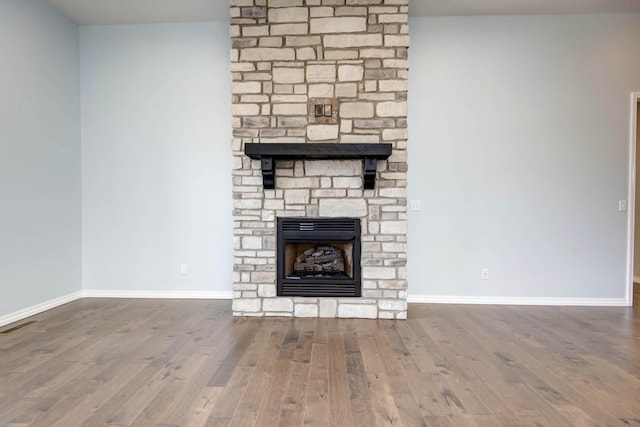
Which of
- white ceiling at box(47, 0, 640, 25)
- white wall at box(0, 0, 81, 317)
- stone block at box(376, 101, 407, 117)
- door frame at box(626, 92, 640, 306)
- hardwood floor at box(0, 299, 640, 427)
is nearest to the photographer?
hardwood floor at box(0, 299, 640, 427)

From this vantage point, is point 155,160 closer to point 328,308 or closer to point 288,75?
point 288,75

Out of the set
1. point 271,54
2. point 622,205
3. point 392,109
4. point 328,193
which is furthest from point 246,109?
point 622,205

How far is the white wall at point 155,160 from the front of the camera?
4.07 m

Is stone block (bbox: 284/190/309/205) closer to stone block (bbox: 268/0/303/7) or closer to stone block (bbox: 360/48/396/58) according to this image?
stone block (bbox: 360/48/396/58)

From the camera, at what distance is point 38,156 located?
3570 mm

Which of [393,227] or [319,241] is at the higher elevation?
[393,227]

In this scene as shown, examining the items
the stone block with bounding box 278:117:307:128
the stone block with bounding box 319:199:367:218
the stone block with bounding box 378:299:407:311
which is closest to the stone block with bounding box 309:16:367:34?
the stone block with bounding box 278:117:307:128

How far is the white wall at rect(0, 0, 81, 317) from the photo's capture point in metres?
3.26

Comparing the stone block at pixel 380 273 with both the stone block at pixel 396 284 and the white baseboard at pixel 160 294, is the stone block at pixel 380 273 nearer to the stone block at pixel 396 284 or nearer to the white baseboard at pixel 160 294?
the stone block at pixel 396 284

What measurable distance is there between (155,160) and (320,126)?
2.04 metres

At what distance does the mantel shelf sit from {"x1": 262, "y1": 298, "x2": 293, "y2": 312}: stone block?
1.23 meters

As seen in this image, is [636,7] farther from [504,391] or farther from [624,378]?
[504,391]

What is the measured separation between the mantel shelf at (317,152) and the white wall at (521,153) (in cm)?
92

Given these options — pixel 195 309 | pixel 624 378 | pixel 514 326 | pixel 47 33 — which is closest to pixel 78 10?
pixel 47 33
